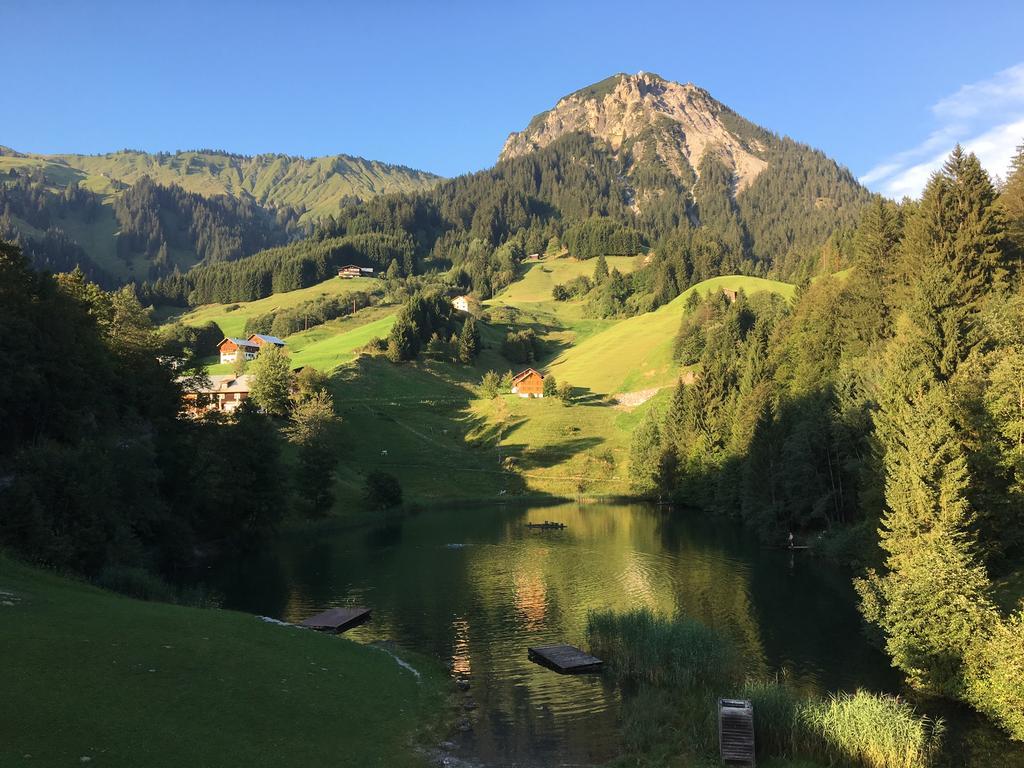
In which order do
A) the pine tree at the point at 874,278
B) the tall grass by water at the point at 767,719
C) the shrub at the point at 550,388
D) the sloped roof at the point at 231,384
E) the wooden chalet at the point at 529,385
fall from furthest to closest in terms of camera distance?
the wooden chalet at the point at 529,385 < the shrub at the point at 550,388 < the sloped roof at the point at 231,384 < the pine tree at the point at 874,278 < the tall grass by water at the point at 767,719

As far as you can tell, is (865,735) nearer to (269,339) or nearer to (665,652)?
(665,652)

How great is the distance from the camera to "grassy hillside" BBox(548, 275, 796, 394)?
147750mm

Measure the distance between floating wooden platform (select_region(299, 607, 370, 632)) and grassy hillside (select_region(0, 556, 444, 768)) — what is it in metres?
8.86

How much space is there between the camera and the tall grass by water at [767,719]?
2125 cm

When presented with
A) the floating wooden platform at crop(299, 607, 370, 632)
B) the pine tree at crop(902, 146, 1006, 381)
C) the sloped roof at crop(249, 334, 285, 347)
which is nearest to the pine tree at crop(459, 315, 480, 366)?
the sloped roof at crop(249, 334, 285, 347)

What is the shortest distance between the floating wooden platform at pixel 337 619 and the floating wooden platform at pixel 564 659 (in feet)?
36.4

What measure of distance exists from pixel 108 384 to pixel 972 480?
6268 cm

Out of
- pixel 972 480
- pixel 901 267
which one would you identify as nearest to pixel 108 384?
pixel 972 480

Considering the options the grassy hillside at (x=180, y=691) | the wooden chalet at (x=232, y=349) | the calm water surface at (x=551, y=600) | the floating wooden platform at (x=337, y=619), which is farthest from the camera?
the wooden chalet at (x=232, y=349)

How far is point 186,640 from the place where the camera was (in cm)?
2362

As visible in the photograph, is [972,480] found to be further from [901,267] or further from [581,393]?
[581,393]

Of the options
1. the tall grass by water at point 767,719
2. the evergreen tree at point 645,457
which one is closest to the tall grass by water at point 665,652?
the tall grass by water at point 767,719

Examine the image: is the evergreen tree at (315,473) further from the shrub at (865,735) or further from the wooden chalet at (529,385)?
the shrub at (865,735)

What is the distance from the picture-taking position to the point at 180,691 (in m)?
19.3
